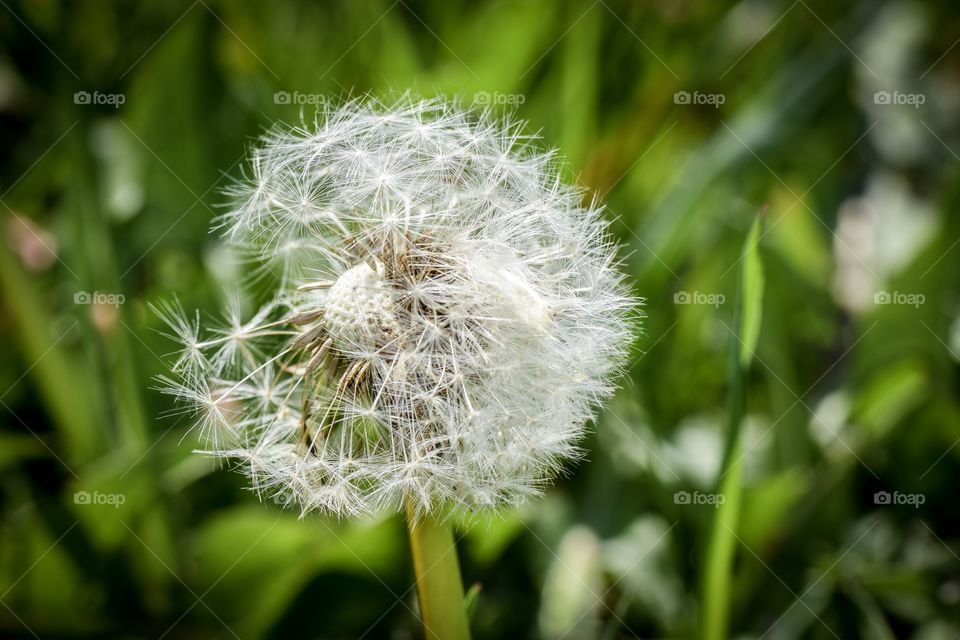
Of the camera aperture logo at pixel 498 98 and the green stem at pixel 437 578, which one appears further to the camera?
the camera aperture logo at pixel 498 98

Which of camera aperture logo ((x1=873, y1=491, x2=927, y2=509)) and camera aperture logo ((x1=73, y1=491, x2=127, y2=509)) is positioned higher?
camera aperture logo ((x1=873, y1=491, x2=927, y2=509))

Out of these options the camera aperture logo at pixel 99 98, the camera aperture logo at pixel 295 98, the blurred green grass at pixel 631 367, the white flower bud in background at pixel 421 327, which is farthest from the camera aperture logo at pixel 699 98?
the camera aperture logo at pixel 99 98

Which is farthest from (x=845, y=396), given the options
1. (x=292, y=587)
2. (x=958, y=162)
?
(x=292, y=587)

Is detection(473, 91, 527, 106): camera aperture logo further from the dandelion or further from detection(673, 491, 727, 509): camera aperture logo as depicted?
detection(673, 491, 727, 509): camera aperture logo

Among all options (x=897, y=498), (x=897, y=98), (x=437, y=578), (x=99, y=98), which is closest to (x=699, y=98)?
(x=897, y=98)

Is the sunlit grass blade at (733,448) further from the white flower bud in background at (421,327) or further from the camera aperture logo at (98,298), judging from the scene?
the camera aperture logo at (98,298)

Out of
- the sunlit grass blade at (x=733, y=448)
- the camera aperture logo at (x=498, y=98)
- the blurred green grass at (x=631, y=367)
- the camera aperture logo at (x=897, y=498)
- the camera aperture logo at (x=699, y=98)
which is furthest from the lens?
the camera aperture logo at (x=699, y=98)

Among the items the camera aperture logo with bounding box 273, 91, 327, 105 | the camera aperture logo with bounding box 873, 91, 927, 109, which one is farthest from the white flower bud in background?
Result: the camera aperture logo with bounding box 873, 91, 927, 109
